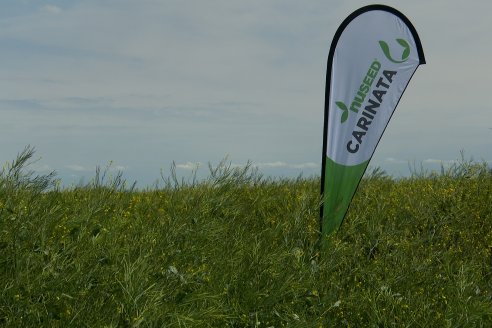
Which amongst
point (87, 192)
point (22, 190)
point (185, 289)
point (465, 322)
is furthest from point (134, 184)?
point (465, 322)

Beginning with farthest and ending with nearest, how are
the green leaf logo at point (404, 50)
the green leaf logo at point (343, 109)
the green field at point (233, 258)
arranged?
the green leaf logo at point (404, 50) → the green leaf logo at point (343, 109) → the green field at point (233, 258)

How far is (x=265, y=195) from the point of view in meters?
10.9

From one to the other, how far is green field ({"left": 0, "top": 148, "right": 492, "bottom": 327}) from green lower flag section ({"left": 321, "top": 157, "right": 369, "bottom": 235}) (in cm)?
24

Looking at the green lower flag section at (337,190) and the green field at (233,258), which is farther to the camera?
the green lower flag section at (337,190)

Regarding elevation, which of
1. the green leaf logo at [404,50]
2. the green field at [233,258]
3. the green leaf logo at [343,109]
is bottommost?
the green field at [233,258]

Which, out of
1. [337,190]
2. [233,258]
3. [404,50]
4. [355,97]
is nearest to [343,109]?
[355,97]

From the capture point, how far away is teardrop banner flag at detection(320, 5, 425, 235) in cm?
925

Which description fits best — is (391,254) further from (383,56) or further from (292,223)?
(383,56)

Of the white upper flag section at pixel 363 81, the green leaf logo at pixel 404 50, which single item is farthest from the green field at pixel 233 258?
the green leaf logo at pixel 404 50

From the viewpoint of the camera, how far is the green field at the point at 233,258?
6129mm

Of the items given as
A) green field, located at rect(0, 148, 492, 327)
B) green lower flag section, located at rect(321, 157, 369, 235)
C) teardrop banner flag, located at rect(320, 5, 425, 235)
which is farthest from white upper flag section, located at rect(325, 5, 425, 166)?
green field, located at rect(0, 148, 492, 327)

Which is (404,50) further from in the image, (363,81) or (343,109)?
(343,109)

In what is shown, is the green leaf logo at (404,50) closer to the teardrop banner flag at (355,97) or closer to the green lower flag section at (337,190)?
the teardrop banner flag at (355,97)

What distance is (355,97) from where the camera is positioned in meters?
9.27
